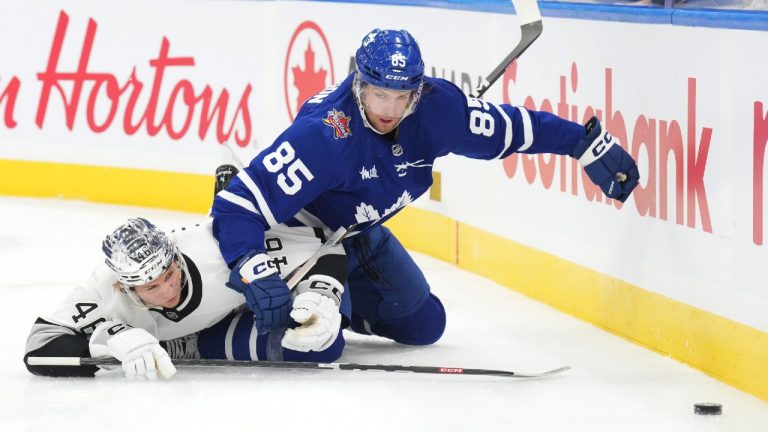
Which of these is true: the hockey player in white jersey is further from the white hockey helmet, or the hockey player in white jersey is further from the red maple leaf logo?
the red maple leaf logo

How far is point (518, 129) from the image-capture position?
14.0 ft

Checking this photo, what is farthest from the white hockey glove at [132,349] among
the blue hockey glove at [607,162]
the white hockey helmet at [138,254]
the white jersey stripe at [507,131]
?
the blue hockey glove at [607,162]

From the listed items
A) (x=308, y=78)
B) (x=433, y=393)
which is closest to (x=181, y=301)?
(x=433, y=393)

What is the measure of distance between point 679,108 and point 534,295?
121 cm

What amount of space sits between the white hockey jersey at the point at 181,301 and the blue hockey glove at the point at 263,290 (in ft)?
0.61

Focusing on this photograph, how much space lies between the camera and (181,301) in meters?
4.02

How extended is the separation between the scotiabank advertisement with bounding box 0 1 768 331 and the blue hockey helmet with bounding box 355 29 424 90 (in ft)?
2.69

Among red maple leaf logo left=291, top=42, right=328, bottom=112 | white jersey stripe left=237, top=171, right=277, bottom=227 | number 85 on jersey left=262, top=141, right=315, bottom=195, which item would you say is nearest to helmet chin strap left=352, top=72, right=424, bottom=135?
number 85 on jersey left=262, top=141, right=315, bottom=195

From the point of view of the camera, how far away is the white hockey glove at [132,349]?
3.91 metres

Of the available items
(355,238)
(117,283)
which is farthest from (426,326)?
(117,283)

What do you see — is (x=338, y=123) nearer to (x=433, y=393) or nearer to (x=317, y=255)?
(x=317, y=255)

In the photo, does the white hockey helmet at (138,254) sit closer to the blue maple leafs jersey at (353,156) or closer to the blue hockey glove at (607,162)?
the blue maple leafs jersey at (353,156)

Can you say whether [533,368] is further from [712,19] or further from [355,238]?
[712,19]

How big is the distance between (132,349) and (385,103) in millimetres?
912
